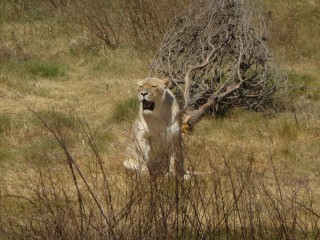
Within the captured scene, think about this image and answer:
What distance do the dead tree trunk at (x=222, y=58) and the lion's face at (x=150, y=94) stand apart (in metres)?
2.27

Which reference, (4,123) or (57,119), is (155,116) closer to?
(57,119)

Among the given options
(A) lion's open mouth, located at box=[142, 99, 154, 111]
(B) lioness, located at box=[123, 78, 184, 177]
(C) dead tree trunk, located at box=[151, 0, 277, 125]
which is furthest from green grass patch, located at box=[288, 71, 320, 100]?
(A) lion's open mouth, located at box=[142, 99, 154, 111]

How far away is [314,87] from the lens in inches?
403

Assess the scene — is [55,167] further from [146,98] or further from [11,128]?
[11,128]

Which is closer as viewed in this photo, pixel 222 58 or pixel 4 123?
pixel 4 123

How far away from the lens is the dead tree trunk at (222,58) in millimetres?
9006

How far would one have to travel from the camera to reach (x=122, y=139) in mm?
7844

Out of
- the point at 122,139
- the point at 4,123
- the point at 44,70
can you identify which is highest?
the point at 44,70

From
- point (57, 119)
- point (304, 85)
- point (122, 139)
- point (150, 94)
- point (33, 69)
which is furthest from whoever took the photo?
point (33, 69)

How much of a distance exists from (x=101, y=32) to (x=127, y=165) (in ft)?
23.1

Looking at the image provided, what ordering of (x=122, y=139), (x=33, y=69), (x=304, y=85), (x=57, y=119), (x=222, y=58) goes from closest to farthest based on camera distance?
(x=122, y=139) < (x=57, y=119) < (x=222, y=58) < (x=304, y=85) < (x=33, y=69)

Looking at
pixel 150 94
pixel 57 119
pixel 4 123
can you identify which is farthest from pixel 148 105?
pixel 4 123

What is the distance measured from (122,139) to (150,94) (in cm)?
155

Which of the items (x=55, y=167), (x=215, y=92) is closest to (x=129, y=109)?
(x=215, y=92)
